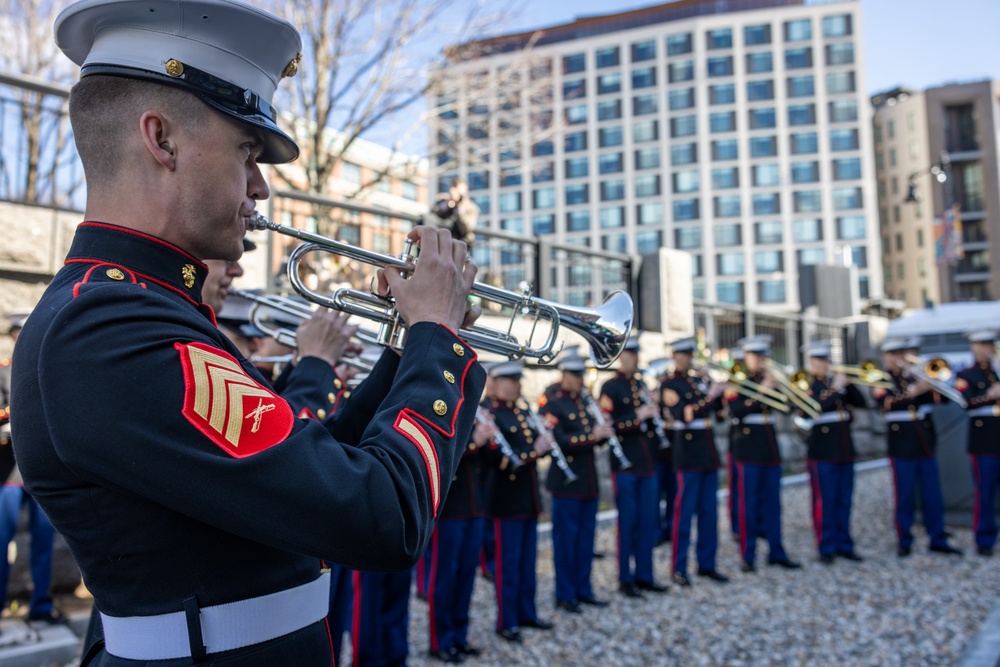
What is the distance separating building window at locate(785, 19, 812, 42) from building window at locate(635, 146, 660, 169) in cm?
1460

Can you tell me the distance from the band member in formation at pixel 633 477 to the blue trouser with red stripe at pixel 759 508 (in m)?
1.08

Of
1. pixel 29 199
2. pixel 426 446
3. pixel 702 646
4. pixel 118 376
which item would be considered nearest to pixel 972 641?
pixel 702 646

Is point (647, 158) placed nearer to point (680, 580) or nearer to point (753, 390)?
point (753, 390)

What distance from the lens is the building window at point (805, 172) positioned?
67625 mm

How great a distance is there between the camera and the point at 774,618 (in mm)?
6309

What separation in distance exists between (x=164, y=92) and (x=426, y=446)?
765 millimetres

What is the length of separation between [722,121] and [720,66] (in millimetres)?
5152

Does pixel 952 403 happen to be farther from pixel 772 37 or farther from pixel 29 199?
pixel 772 37

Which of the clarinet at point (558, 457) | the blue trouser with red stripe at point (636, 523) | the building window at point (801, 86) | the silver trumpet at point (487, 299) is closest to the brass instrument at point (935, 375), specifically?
the blue trouser with red stripe at point (636, 523)

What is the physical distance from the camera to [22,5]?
1467 cm

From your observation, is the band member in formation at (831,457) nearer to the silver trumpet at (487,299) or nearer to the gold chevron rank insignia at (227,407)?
the silver trumpet at (487,299)

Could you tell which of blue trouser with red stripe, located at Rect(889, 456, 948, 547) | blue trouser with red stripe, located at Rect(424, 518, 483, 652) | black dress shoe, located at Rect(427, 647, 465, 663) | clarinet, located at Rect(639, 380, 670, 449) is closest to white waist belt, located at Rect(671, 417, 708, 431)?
clarinet, located at Rect(639, 380, 670, 449)

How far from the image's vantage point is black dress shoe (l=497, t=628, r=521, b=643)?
5.95m

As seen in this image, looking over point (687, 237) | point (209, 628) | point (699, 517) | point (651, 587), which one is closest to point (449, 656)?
point (651, 587)
